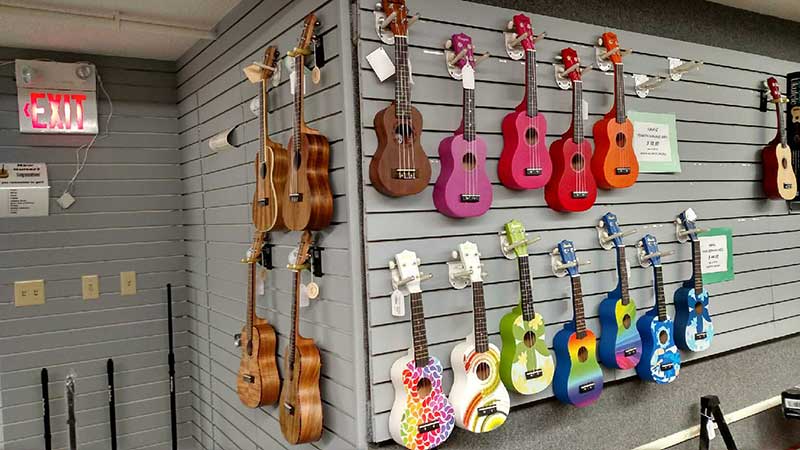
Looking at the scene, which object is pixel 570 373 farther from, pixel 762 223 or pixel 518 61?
pixel 762 223

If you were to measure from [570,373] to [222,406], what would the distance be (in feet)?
5.77

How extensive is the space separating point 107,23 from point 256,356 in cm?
164

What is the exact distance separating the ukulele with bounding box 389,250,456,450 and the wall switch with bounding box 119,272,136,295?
6.61 feet

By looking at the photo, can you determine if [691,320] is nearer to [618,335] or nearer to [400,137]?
[618,335]

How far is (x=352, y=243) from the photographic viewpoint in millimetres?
1947

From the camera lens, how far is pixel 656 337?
2.57 meters

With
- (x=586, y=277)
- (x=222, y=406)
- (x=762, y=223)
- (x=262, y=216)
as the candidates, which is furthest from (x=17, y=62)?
(x=762, y=223)

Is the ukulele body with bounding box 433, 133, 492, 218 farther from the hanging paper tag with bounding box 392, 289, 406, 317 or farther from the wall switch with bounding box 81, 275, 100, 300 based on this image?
the wall switch with bounding box 81, 275, 100, 300

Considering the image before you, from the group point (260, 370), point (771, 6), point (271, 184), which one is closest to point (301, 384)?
point (260, 370)

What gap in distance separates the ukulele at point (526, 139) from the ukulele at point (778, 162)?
1.56 metres

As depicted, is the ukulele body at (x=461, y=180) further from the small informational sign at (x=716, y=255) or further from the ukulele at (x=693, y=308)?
the small informational sign at (x=716, y=255)

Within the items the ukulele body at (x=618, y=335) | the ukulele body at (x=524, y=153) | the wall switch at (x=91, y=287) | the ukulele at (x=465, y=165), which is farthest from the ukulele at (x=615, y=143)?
the wall switch at (x=91, y=287)

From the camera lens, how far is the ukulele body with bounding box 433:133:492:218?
80.3 inches

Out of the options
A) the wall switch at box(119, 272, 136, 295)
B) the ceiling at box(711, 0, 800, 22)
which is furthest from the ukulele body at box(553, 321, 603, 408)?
the wall switch at box(119, 272, 136, 295)
